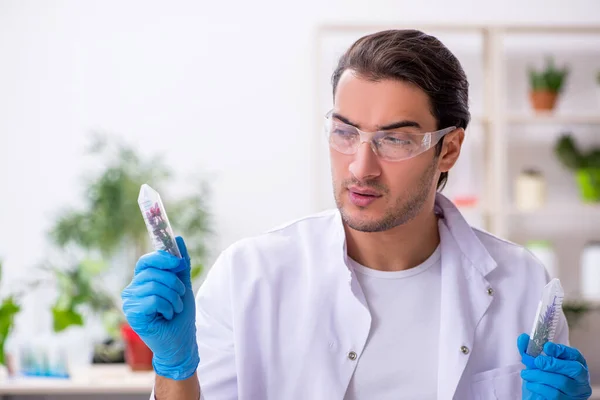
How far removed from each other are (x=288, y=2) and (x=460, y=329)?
2223 mm

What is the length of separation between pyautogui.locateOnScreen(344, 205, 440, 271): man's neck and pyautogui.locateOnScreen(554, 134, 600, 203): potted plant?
1.88m

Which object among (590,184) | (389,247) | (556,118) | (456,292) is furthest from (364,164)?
(590,184)

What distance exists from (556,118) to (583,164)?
10.8 inches

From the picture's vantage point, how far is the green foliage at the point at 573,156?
3.33 m

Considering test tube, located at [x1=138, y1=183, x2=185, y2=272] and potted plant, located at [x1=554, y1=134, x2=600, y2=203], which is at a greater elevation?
test tube, located at [x1=138, y1=183, x2=185, y2=272]

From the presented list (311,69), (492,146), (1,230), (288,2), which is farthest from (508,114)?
(1,230)

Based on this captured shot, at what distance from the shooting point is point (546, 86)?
325 centimetres

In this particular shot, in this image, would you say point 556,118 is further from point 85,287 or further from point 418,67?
point 85,287

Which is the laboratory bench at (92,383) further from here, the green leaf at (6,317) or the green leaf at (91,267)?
the green leaf at (91,267)

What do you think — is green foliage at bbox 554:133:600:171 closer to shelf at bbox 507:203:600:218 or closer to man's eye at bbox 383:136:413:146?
shelf at bbox 507:203:600:218

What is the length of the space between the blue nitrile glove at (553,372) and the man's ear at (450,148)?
0.42 m

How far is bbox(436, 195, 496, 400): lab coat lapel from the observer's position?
5.03 feet

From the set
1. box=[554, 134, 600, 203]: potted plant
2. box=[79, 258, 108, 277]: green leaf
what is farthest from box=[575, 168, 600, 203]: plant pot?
box=[79, 258, 108, 277]: green leaf

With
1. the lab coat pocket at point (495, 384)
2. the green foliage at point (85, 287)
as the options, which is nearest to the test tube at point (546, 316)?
the lab coat pocket at point (495, 384)
